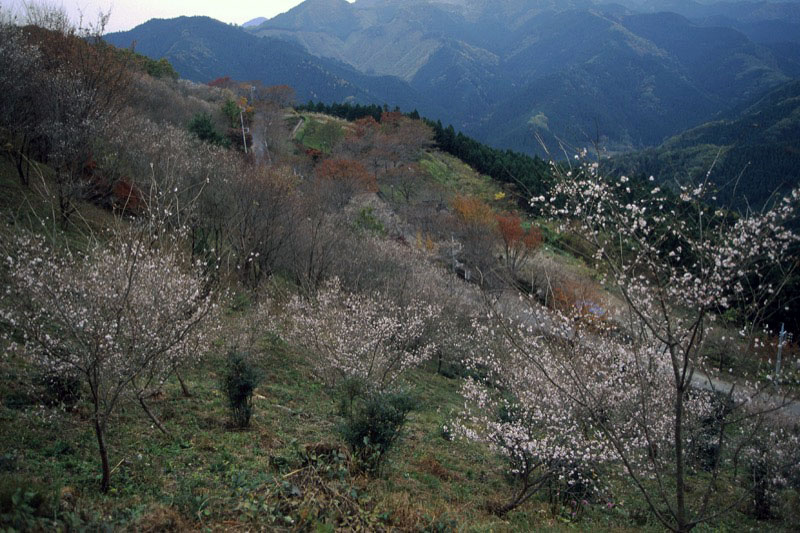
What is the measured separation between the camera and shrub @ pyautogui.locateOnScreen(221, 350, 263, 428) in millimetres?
9766

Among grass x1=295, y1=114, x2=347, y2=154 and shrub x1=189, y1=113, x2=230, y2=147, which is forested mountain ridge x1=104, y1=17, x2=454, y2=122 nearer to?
grass x1=295, y1=114, x2=347, y2=154

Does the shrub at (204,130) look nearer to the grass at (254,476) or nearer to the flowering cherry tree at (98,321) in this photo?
the grass at (254,476)

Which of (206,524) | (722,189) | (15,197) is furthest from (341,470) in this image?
(15,197)

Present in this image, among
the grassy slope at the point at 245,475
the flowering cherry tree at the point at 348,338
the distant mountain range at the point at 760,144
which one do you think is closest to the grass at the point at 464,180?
the distant mountain range at the point at 760,144

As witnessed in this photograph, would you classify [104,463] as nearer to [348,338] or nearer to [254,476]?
[254,476]

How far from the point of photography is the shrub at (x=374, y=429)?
25.7ft

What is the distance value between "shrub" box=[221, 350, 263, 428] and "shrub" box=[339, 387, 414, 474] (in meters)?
2.77

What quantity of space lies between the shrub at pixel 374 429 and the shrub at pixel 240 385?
2768 mm

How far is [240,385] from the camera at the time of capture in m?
9.73

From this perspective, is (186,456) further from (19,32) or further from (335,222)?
(19,32)

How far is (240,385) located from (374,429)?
334cm

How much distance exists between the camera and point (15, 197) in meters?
17.1

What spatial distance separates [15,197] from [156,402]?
39.7 feet

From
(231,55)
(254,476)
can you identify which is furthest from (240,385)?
(231,55)
